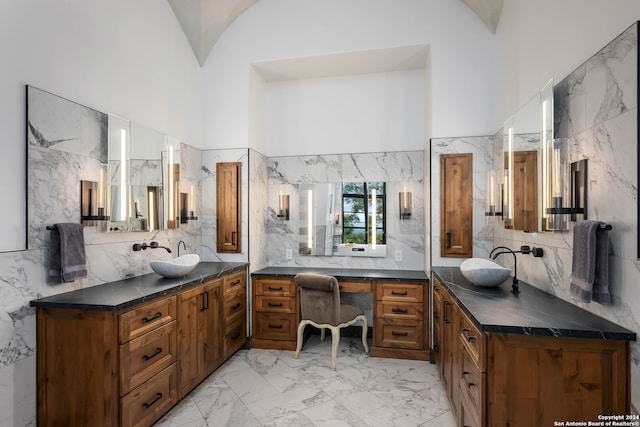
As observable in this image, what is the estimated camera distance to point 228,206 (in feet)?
12.6

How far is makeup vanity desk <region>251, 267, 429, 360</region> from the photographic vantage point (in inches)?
136

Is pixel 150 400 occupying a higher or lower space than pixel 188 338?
lower

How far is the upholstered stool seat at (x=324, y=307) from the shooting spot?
3281 mm

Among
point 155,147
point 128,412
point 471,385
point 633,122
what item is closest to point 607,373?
point 471,385

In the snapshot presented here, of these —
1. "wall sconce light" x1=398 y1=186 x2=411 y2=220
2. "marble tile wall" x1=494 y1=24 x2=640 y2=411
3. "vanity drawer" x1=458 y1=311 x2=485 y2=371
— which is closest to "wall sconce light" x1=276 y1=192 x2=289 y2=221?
"wall sconce light" x1=398 y1=186 x2=411 y2=220

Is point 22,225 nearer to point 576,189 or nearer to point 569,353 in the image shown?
point 569,353

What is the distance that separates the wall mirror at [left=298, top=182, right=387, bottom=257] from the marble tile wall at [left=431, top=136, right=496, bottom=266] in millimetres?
696

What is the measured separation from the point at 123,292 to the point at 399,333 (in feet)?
8.31

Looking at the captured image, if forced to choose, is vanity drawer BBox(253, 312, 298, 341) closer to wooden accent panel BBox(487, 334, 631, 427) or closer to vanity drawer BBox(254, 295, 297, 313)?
vanity drawer BBox(254, 295, 297, 313)

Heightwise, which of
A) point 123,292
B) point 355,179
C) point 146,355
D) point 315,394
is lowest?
point 315,394

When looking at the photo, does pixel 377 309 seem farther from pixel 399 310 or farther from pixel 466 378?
pixel 466 378

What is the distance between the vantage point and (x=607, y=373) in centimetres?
149

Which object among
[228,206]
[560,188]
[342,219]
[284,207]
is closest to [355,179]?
[342,219]

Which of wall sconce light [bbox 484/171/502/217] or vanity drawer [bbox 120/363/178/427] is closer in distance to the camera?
vanity drawer [bbox 120/363/178/427]
